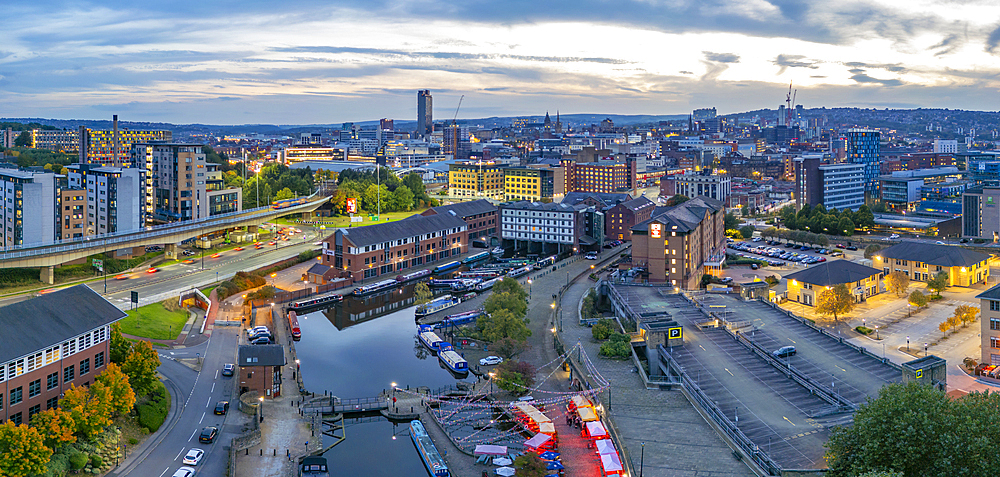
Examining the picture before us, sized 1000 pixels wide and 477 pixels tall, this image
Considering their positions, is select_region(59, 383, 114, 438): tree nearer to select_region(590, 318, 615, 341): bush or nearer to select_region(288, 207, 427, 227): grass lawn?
select_region(590, 318, 615, 341): bush

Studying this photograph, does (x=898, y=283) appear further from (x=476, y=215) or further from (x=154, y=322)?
(x=154, y=322)

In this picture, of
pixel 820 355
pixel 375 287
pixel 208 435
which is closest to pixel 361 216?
pixel 375 287

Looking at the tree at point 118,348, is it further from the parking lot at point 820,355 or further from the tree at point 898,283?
the tree at point 898,283

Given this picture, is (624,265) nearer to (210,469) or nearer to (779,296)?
(779,296)

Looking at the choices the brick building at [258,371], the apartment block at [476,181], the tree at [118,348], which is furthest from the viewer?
the apartment block at [476,181]

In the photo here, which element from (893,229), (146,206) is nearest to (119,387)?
(146,206)

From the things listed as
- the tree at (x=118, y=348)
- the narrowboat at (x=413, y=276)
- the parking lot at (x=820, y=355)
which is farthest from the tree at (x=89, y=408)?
the narrowboat at (x=413, y=276)
